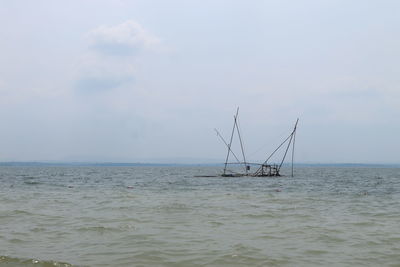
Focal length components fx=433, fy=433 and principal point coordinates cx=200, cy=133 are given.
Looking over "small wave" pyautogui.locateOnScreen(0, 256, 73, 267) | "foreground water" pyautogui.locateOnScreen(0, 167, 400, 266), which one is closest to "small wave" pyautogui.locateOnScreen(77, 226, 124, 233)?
"foreground water" pyautogui.locateOnScreen(0, 167, 400, 266)

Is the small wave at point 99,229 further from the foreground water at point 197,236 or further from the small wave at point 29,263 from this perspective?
the small wave at point 29,263

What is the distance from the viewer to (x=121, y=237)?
1569cm

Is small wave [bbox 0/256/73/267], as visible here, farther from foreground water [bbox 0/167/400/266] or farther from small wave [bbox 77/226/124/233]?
small wave [bbox 77/226/124/233]

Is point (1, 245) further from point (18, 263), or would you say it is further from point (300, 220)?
point (300, 220)

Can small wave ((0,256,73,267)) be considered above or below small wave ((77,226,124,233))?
below

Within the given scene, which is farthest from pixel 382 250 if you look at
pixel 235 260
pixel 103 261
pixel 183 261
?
pixel 103 261

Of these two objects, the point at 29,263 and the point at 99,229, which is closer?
the point at 29,263

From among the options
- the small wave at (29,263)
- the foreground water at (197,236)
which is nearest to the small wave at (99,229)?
the foreground water at (197,236)

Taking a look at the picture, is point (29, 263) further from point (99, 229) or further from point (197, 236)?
point (197, 236)

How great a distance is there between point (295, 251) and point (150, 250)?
455cm

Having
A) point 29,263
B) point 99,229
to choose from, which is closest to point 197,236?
point 99,229

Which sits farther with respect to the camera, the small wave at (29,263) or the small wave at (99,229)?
the small wave at (99,229)

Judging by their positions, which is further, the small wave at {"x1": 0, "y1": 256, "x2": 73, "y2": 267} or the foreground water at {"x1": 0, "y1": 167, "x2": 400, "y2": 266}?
the foreground water at {"x1": 0, "y1": 167, "x2": 400, "y2": 266}

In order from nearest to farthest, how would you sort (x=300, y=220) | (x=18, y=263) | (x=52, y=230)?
1. (x=18, y=263)
2. (x=52, y=230)
3. (x=300, y=220)
